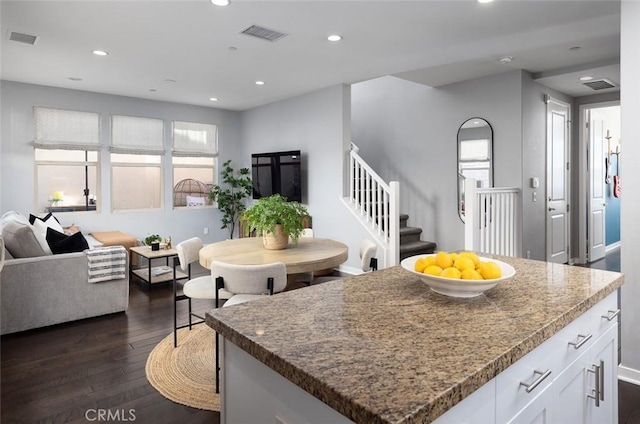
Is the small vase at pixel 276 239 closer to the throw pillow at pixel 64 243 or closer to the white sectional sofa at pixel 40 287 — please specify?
the white sectional sofa at pixel 40 287

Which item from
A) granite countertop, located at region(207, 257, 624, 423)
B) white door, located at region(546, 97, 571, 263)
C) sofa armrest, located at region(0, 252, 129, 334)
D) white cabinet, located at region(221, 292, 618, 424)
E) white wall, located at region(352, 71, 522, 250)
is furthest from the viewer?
white door, located at region(546, 97, 571, 263)

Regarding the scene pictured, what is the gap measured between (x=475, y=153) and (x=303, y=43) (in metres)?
2.75

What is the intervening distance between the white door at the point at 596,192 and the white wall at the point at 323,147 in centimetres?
374

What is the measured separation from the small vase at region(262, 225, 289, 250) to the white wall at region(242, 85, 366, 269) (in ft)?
7.70

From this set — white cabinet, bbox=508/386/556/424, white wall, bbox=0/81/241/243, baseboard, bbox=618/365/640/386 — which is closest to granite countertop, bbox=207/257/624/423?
white cabinet, bbox=508/386/556/424

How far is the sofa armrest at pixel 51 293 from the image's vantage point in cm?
342

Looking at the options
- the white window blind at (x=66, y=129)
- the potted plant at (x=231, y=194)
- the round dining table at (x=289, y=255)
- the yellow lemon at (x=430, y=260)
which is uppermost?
the white window blind at (x=66, y=129)

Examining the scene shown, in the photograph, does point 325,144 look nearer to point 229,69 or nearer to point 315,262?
point 229,69

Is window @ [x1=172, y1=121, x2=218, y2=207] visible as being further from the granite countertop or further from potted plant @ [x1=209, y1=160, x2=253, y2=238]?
the granite countertop

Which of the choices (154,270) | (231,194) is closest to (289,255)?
(154,270)

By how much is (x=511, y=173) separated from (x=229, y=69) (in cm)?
370

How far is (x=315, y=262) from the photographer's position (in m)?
2.79

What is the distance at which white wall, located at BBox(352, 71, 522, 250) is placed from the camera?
511 cm

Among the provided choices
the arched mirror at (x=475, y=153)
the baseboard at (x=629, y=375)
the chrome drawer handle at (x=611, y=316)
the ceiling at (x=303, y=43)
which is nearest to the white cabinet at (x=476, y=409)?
the chrome drawer handle at (x=611, y=316)
